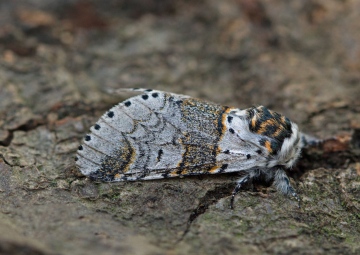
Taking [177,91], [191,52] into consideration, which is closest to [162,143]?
[177,91]

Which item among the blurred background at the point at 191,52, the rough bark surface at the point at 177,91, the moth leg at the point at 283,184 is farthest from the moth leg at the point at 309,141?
the moth leg at the point at 283,184

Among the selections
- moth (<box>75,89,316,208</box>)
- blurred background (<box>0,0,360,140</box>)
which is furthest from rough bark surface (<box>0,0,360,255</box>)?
moth (<box>75,89,316,208</box>)

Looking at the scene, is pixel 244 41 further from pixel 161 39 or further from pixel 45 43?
pixel 45 43

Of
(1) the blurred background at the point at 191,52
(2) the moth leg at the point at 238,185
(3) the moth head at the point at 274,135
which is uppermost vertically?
(1) the blurred background at the point at 191,52

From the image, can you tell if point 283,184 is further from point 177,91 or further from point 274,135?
point 177,91

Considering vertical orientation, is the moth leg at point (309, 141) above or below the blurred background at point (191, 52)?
below

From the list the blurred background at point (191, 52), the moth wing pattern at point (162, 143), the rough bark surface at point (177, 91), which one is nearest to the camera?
the rough bark surface at point (177, 91)

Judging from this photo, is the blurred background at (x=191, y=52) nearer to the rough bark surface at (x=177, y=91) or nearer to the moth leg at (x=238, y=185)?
the rough bark surface at (x=177, y=91)
